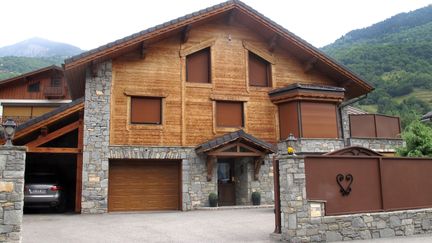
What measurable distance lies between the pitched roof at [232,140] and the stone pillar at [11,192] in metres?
8.69

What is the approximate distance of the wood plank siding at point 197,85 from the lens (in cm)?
1572

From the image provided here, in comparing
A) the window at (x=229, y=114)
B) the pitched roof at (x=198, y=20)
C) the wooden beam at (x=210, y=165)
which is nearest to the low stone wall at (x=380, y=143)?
the pitched roof at (x=198, y=20)

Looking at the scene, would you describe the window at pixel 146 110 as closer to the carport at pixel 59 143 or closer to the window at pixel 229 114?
the carport at pixel 59 143

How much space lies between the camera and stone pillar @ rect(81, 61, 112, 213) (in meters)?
14.7

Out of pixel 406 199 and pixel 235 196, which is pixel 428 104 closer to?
pixel 235 196

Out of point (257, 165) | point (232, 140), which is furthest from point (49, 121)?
point (257, 165)

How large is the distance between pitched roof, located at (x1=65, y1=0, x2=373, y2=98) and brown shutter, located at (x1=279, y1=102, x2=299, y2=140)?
2641mm

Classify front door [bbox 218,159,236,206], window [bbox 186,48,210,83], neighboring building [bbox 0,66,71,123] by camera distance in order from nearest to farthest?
window [bbox 186,48,210,83]
front door [bbox 218,159,236,206]
neighboring building [bbox 0,66,71,123]

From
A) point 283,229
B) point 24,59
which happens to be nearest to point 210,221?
point 283,229

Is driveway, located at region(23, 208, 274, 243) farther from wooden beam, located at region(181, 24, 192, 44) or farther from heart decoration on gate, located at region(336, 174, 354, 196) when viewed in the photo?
wooden beam, located at region(181, 24, 192, 44)

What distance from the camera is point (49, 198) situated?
14.0 metres

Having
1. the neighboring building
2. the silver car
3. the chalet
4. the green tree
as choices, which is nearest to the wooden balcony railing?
the neighboring building

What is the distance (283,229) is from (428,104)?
50784 mm

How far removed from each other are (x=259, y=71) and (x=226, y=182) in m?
5.08
